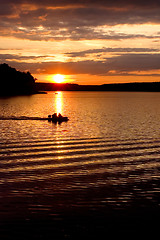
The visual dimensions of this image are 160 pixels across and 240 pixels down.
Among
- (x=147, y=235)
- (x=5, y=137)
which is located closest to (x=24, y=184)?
(x=147, y=235)

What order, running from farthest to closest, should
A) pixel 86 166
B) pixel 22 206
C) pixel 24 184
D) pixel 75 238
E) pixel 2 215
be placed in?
pixel 86 166 → pixel 24 184 → pixel 22 206 → pixel 2 215 → pixel 75 238

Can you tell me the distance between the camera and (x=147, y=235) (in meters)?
12.9

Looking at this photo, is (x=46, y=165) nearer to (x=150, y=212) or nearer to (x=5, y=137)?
(x=150, y=212)

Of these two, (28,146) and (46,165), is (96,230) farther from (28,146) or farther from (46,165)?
(28,146)

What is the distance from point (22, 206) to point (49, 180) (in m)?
4.60

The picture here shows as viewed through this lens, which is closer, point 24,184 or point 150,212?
point 150,212

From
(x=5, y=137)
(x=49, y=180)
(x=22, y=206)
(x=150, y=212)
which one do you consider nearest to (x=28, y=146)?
(x=5, y=137)

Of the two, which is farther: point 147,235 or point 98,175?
point 98,175

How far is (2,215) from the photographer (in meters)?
14.3

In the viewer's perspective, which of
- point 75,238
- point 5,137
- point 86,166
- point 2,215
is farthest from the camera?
point 5,137

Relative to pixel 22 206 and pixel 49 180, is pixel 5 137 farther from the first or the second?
pixel 22 206

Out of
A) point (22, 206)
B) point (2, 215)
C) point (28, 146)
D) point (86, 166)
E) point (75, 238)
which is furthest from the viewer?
point (28, 146)

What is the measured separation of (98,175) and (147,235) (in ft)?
28.1

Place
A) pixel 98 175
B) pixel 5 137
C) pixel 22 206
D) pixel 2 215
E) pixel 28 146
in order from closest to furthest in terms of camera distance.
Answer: pixel 2 215 < pixel 22 206 < pixel 98 175 < pixel 28 146 < pixel 5 137
